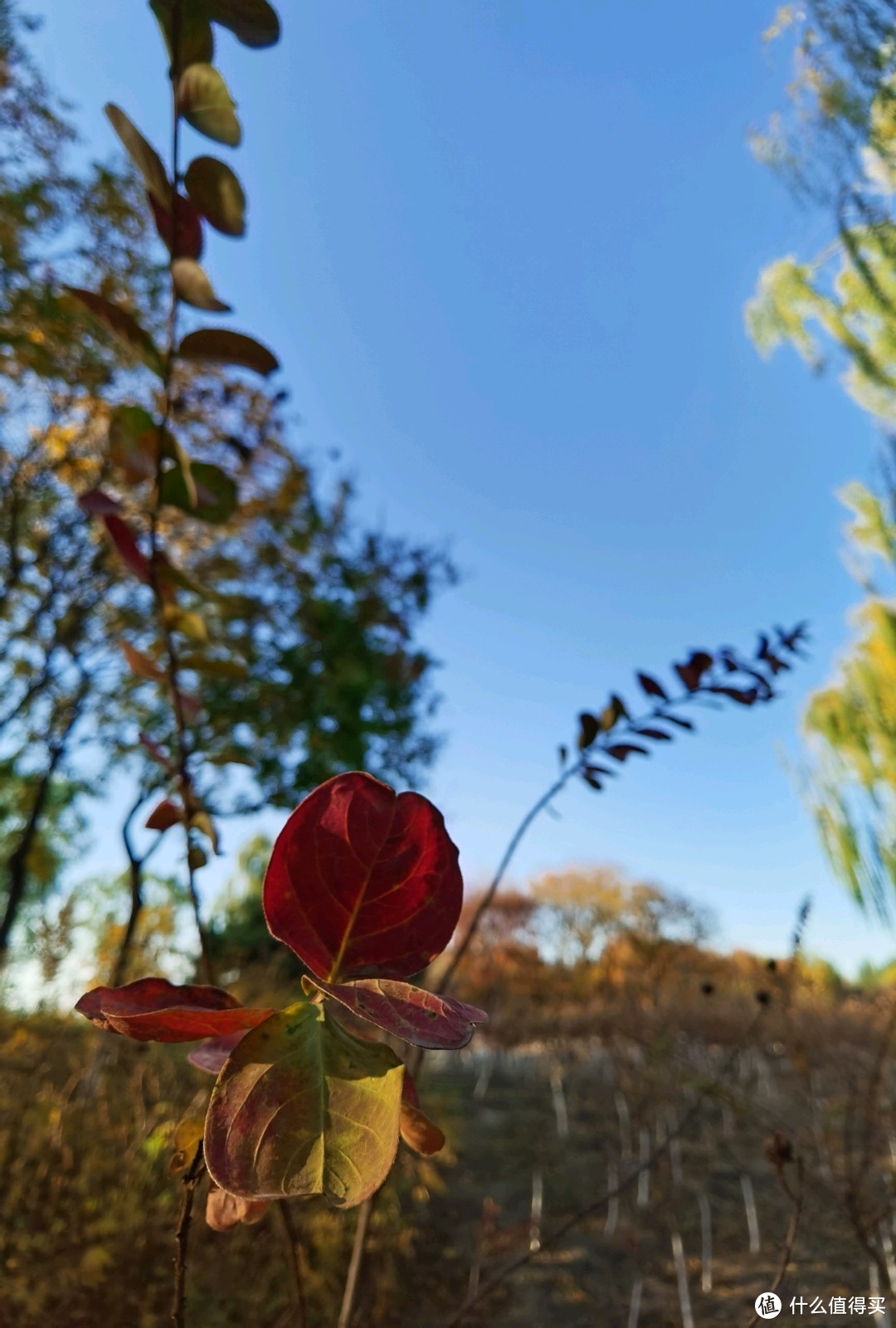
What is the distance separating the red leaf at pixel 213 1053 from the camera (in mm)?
343

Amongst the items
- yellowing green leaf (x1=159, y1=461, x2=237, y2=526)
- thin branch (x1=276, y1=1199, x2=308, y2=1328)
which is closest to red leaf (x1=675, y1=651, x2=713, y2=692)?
yellowing green leaf (x1=159, y1=461, x2=237, y2=526)

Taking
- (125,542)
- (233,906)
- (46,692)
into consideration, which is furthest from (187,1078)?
(233,906)

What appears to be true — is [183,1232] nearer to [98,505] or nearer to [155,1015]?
[155,1015]

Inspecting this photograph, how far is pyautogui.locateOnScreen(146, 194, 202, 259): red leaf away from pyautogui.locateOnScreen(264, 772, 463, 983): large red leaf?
0.39 meters

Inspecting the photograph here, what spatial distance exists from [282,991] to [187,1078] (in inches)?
68.4

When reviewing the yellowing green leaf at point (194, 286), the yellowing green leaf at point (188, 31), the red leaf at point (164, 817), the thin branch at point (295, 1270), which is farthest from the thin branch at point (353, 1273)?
the yellowing green leaf at point (188, 31)

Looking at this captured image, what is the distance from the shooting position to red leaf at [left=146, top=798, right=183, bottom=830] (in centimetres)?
60

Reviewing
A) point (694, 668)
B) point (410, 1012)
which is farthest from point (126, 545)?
point (694, 668)

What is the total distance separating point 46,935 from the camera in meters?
1.52

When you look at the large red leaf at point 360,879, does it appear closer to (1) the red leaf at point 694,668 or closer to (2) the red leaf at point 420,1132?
(2) the red leaf at point 420,1132

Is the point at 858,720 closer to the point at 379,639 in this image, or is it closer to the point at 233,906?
the point at 379,639

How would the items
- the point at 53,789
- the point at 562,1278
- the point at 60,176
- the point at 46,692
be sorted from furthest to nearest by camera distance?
1. the point at 53,789
2. the point at 46,692
3. the point at 60,176
4. the point at 562,1278

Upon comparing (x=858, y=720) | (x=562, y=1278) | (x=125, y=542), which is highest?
(x=858, y=720)

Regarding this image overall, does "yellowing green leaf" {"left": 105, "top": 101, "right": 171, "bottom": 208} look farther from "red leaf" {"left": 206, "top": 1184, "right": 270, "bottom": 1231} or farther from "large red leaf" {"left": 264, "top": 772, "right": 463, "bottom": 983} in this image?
"red leaf" {"left": 206, "top": 1184, "right": 270, "bottom": 1231}
